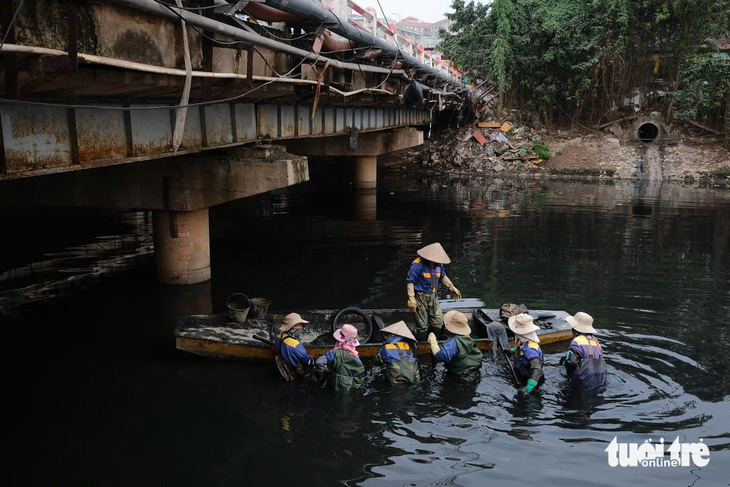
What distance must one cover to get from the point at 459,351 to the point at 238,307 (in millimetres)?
3899

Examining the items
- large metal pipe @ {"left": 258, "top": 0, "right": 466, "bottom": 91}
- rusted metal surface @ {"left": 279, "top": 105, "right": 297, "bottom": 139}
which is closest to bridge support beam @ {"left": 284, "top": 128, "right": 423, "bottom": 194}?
rusted metal surface @ {"left": 279, "top": 105, "right": 297, "bottom": 139}

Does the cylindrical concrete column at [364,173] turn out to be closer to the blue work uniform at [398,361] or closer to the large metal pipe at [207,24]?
the large metal pipe at [207,24]

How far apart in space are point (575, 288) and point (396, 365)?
709cm

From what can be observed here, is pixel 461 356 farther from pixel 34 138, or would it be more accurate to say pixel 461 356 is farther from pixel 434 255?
pixel 34 138

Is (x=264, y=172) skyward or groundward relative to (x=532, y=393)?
skyward

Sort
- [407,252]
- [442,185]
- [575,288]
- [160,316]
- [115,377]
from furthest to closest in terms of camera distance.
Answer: [442,185] < [407,252] < [575,288] < [160,316] < [115,377]

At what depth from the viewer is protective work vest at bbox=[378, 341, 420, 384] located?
8.71 meters

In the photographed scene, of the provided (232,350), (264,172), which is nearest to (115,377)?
(232,350)

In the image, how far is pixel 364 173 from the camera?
1206 inches

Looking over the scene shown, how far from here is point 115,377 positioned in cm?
917

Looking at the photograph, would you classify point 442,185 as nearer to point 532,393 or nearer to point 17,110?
point 532,393

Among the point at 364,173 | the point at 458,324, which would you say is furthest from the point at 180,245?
the point at 364,173

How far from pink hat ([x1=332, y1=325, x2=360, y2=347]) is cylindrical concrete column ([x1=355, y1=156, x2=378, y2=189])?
73.1 ft

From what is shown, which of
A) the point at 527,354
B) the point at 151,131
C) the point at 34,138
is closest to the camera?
the point at 34,138
